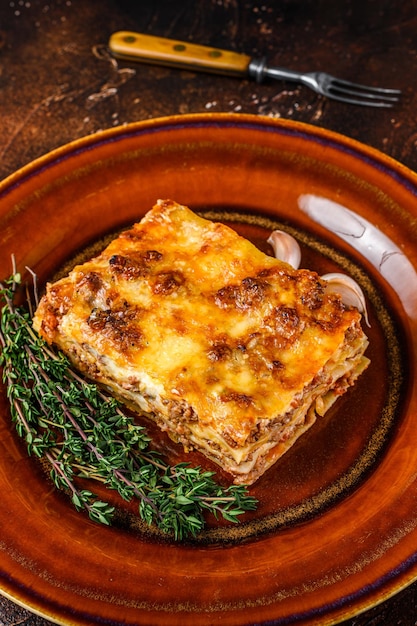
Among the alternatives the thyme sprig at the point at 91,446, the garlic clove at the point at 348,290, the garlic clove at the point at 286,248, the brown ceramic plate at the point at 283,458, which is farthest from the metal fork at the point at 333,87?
the thyme sprig at the point at 91,446

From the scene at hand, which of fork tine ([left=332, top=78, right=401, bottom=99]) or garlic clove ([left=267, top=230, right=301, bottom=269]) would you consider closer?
garlic clove ([left=267, top=230, right=301, bottom=269])

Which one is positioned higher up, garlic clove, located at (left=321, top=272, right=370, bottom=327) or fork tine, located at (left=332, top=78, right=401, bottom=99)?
fork tine, located at (left=332, top=78, right=401, bottom=99)

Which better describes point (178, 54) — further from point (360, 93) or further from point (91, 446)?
point (91, 446)

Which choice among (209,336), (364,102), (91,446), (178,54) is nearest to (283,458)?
(209,336)

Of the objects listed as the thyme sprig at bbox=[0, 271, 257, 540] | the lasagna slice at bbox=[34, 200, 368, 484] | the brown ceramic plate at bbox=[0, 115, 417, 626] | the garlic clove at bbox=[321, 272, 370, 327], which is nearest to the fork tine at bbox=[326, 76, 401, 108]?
the brown ceramic plate at bbox=[0, 115, 417, 626]

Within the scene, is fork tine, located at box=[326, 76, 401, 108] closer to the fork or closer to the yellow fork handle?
the fork

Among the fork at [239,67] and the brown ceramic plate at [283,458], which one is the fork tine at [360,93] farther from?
the brown ceramic plate at [283,458]

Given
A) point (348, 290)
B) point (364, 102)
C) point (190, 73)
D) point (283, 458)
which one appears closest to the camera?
point (283, 458)
